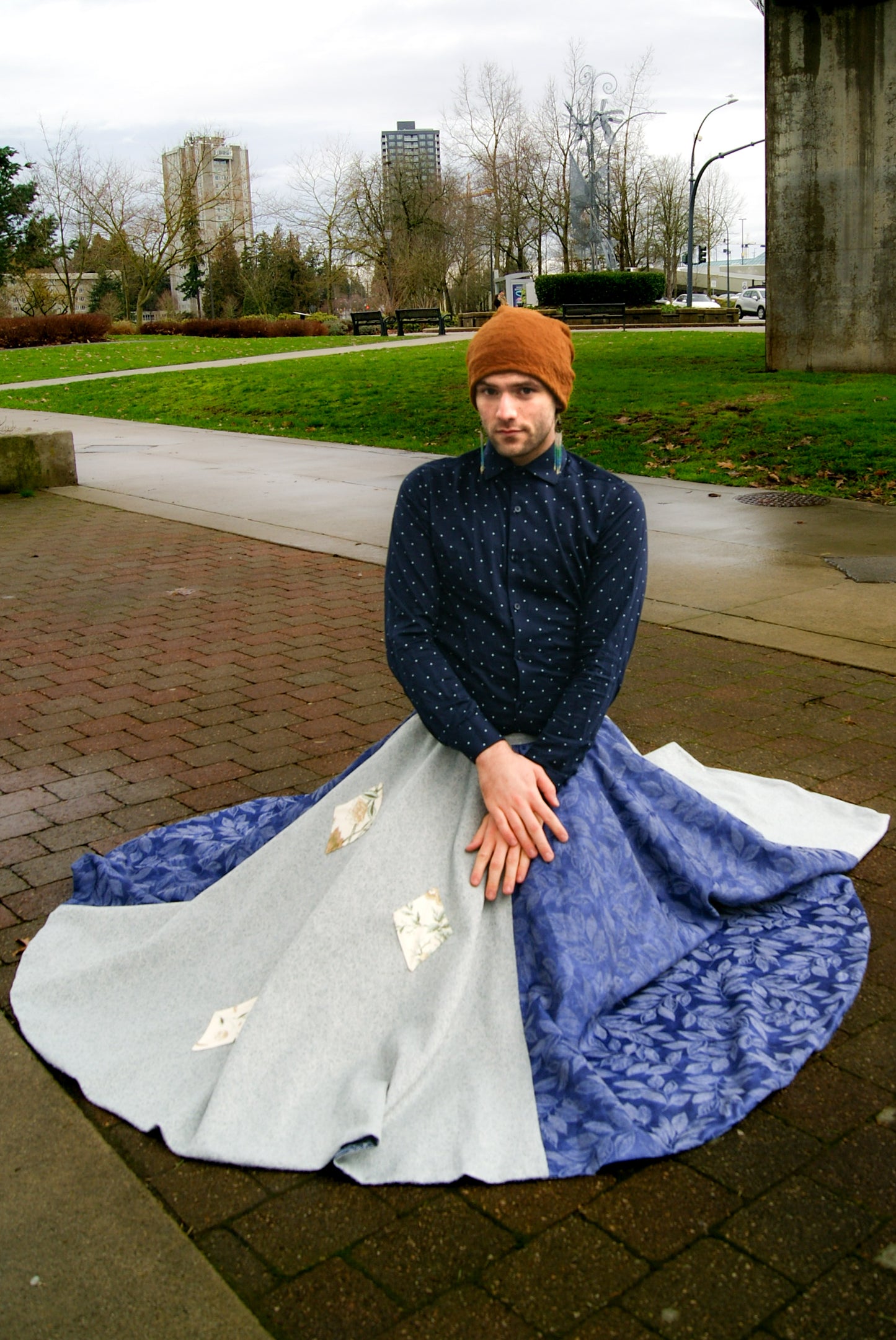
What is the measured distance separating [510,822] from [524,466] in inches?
33.4

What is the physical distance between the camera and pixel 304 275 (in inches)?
2266

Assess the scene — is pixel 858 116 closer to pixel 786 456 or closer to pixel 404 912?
pixel 786 456

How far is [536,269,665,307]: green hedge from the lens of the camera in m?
40.4

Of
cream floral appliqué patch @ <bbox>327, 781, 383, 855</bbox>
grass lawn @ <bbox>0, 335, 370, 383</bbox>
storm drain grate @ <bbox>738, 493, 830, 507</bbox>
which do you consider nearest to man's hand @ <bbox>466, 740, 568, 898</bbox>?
cream floral appliqué patch @ <bbox>327, 781, 383, 855</bbox>

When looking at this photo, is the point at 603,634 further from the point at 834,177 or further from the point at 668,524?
the point at 834,177

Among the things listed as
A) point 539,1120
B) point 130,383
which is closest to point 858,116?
point 130,383

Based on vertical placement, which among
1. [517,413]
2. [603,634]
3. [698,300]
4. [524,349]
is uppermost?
[698,300]

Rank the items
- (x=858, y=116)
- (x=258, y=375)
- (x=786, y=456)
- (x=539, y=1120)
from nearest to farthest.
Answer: (x=539, y=1120)
(x=786, y=456)
(x=858, y=116)
(x=258, y=375)

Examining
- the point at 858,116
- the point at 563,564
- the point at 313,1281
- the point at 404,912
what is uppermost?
the point at 858,116

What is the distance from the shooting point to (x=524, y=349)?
2686 millimetres

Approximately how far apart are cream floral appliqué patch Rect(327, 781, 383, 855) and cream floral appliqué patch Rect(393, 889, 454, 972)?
9.6 inches

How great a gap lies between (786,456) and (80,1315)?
10089 mm

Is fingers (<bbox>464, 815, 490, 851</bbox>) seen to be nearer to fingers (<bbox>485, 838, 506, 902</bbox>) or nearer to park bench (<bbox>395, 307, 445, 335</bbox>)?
fingers (<bbox>485, 838, 506, 902</bbox>)

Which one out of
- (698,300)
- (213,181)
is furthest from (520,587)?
(698,300)
